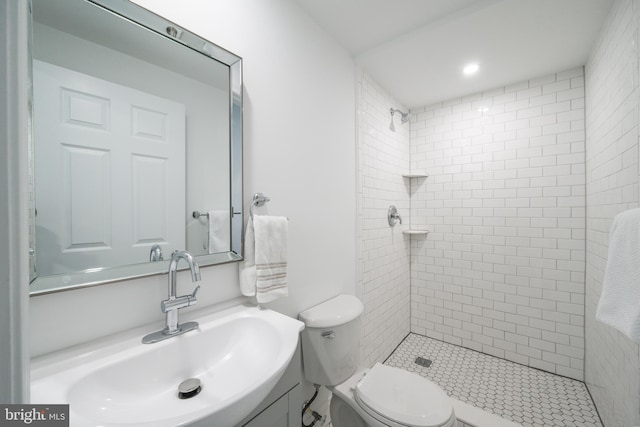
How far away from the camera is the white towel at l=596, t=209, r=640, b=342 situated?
A: 0.85 m

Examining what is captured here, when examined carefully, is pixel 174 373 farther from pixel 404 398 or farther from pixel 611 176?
pixel 611 176

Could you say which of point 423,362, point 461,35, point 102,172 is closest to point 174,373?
point 102,172

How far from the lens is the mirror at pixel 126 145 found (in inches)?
27.5

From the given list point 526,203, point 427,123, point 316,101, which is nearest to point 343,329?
point 316,101

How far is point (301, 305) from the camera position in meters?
1.42

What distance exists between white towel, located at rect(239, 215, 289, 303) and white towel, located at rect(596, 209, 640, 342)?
4.04 ft

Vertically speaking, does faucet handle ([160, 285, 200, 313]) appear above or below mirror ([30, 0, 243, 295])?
below

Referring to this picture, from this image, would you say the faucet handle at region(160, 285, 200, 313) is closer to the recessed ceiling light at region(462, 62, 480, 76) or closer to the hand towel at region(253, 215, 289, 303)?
the hand towel at region(253, 215, 289, 303)

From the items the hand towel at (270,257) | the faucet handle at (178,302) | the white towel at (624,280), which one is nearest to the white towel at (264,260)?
the hand towel at (270,257)

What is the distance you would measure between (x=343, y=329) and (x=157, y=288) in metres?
0.91

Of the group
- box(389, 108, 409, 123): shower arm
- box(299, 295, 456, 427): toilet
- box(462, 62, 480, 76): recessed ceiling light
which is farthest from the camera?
box(389, 108, 409, 123): shower arm

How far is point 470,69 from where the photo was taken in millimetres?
1960

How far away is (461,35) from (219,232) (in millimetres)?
1829

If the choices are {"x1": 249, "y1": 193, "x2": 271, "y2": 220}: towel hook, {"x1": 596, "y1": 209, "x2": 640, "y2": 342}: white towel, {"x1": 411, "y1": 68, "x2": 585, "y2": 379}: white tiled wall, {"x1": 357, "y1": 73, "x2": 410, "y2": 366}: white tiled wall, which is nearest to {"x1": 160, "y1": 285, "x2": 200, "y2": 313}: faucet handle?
{"x1": 249, "y1": 193, "x2": 271, "y2": 220}: towel hook
